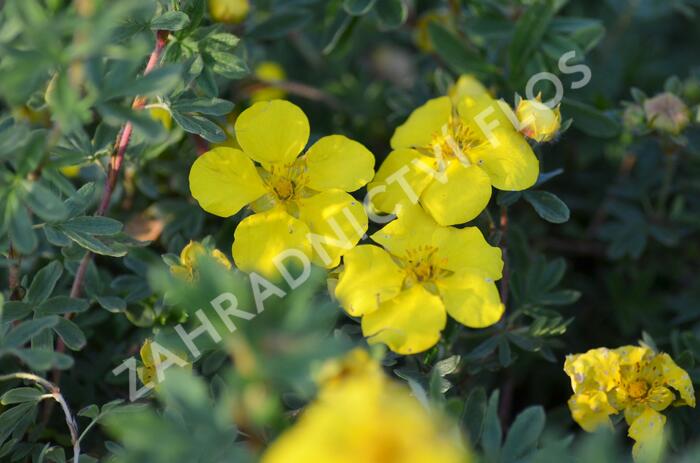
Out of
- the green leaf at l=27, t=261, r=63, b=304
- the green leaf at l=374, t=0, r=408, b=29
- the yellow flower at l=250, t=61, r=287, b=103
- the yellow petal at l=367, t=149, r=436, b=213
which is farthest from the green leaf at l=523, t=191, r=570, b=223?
the green leaf at l=27, t=261, r=63, b=304

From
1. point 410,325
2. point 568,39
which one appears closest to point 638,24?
point 568,39

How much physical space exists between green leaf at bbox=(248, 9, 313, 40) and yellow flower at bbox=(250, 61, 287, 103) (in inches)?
6.8

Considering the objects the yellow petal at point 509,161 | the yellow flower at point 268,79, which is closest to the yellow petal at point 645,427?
the yellow petal at point 509,161

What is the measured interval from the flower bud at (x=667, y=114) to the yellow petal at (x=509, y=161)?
0.46m

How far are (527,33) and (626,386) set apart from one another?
98 cm

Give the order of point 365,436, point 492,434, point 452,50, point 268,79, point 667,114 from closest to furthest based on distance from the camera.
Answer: point 365,436 → point 492,434 → point 667,114 → point 452,50 → point 268,79

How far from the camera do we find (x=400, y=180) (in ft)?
5.83

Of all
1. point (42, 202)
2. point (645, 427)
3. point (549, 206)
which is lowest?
point (645, 427)

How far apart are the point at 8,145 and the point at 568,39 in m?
1.46

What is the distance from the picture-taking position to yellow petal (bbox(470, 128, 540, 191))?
174cm

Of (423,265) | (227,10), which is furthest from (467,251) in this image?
(227,10)

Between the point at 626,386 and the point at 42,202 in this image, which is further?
the point at 626,386

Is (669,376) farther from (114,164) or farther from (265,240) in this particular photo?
(114,164)

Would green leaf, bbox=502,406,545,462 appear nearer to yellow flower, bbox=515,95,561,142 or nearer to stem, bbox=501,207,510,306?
stem, bbox=501,207,510,306
